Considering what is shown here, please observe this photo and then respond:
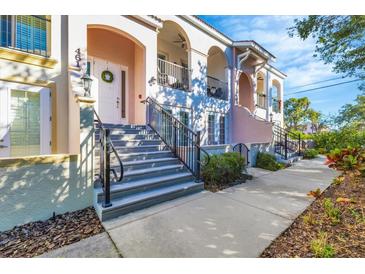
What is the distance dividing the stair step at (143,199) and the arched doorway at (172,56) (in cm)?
485

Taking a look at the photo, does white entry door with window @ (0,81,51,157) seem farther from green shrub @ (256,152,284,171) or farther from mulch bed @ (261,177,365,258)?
green shrub @ (256,152,284,171)

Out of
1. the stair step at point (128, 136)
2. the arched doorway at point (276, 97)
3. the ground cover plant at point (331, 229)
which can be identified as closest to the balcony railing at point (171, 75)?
the stair step at point (128, 136)

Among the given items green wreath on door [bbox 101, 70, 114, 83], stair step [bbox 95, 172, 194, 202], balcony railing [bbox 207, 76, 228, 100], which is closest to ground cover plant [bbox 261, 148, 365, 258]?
stair step [bbox 95, 172, 194, 202]

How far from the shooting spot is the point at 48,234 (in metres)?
2.96

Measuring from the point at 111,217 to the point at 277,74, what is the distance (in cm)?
1682

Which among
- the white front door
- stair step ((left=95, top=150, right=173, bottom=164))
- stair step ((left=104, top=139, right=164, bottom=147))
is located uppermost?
the white front door

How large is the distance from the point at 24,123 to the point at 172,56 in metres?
7.28

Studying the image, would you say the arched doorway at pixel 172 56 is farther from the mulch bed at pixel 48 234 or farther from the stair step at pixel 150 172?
the mulch bed at pixel 48 234

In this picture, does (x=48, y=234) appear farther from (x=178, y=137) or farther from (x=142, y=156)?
(x=178, y=137)

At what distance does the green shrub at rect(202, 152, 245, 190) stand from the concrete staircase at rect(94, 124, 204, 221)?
648mm

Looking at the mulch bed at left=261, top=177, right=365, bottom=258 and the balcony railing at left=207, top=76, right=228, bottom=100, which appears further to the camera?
the balcony railing at left=207, top=76, right=228, bottom=100

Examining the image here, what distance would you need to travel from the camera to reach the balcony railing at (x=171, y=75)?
26.4 feet

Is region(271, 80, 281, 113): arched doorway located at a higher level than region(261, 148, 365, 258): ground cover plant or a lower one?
higher

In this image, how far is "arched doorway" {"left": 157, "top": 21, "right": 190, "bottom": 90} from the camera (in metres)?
8.24
